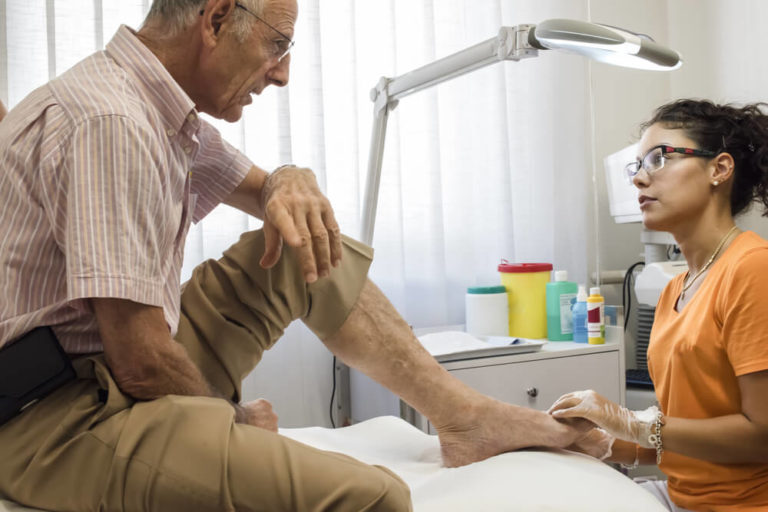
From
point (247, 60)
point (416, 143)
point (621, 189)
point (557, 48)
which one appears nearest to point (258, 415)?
point (247, 60)

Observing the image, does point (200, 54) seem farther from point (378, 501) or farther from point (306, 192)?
point (378, 501)

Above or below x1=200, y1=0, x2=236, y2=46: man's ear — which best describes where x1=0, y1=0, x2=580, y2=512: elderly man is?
below

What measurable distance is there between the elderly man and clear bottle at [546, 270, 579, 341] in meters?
1.28

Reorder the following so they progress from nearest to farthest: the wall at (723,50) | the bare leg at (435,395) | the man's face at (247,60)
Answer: the man's face at (247,60), the bare leg at (435,395), the wall at (723,50)

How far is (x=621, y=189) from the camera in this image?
2361 mm

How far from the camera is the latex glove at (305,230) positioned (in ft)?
3.06

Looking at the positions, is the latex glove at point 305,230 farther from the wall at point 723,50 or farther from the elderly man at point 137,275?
the wall at point 723,50

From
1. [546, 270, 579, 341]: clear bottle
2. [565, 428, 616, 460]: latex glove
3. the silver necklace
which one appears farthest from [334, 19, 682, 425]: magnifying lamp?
[546, 270, 579, 341]: clear bottle

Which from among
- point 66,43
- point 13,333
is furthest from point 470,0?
point 13,333

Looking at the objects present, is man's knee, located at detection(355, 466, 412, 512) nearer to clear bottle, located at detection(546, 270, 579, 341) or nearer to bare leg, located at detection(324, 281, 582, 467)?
bare leg, located at detection(324, 281, 582, 467)

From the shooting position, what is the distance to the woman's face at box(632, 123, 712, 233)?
1337 millimetres

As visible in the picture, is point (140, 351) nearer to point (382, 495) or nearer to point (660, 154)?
point (382, 495)

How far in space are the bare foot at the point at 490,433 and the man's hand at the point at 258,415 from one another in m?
0.28

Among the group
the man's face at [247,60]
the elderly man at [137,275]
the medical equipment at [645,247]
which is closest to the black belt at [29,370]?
the elderly man at [137,275]
